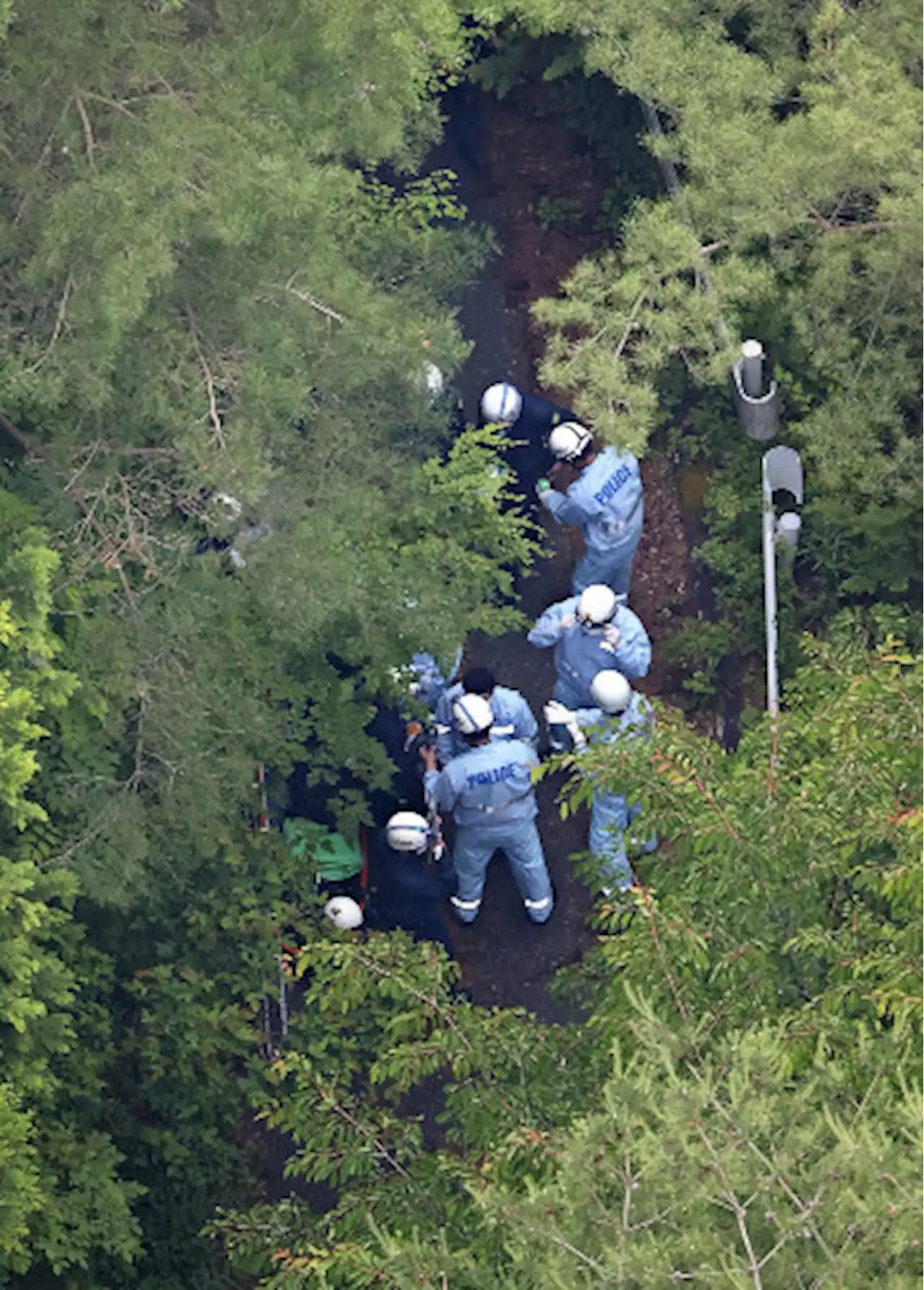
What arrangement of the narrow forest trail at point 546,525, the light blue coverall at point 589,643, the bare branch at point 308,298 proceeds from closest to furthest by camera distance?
the bare branch at point 308,298 < the light blue coverall at point 589,643 < the narrow forest trail at point 546,525

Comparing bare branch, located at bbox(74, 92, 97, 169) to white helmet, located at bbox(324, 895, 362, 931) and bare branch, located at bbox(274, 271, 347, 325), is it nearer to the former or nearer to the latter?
bare branch, located at bbox(274, 271, 347, 325)

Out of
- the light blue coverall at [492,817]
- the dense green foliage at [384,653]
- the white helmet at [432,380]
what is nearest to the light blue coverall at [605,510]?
the dense green foliage at [384,653]

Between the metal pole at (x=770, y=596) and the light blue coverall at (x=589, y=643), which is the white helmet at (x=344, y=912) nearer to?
the light blue coverall at (x=589, y=643)

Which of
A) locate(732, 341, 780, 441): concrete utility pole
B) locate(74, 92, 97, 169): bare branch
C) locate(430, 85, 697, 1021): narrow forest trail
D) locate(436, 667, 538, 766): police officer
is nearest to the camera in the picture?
locate(74, 92, 97, 169): bare branch

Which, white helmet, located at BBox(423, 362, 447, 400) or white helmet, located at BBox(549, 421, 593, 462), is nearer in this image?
white helmet, located at BBox(423, 362, 447, 400)

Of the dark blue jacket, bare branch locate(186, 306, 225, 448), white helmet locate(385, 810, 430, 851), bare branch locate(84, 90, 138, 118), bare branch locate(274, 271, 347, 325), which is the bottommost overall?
white helmet locate(385, 810, 430, 851)

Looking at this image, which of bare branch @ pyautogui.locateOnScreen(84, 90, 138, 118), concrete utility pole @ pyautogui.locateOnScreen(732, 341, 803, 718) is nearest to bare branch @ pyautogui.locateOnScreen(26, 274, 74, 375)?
bare branch @ pyautogui.locateOnScreen(84, 90, 138, 118)

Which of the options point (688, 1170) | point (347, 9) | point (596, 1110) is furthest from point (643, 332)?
point (688, 1170)

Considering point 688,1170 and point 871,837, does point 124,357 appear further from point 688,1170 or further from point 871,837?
point 688,1170
